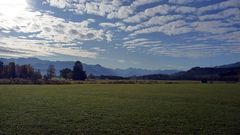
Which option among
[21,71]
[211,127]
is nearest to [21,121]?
[211,127]

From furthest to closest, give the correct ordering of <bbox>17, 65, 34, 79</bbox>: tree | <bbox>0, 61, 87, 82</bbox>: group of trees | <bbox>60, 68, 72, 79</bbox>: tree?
<bbox>60, 68, 72, 79</bbox>: tree
<bbox>17, 65, 34, 79</bbox>: tree
<bbox>0, 61, 87, 82</bbox>: group of trees

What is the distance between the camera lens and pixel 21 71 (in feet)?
577

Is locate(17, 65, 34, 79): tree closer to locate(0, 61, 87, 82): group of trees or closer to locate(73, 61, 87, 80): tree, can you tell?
locate(0, 61, 87, 82): group of trees

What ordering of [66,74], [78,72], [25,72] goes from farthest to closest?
[66,74] → [25,72] → [78,72]

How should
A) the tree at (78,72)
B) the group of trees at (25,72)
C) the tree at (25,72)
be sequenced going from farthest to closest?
the tree at (25,72), the group of trees at (25,72), the tree at (78,72)

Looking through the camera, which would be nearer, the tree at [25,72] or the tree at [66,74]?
the tree at [25,72]

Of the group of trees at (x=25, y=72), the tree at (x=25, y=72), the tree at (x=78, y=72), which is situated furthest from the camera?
the tree at (x=25, y=72)

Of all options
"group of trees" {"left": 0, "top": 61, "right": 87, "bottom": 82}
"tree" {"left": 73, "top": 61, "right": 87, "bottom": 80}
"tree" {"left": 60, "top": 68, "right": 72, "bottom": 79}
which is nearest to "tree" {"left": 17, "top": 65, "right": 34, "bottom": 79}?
"group of trees" {"left": 0, "top": 61, "right": 87, "bottom": 82}

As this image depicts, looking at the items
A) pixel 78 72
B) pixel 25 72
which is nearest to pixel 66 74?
pixel 78 72

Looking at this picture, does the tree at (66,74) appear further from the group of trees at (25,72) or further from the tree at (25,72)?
the tree at (25,72)


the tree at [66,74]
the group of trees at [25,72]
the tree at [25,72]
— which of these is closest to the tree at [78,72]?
the group of trees at [25,72]

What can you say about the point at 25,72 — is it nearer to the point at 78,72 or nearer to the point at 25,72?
the point at 25,72

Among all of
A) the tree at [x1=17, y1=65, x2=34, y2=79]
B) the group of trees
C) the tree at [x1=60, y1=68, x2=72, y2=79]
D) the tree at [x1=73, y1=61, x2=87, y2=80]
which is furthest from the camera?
the tree at [x1=60, y1=68, x2=72, y2=79]

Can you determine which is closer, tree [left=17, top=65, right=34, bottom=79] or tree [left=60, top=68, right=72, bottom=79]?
tree [left=17, top=65, right=34, bottom=79]
